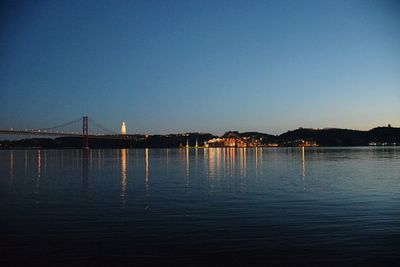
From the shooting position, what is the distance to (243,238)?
30.3 ft

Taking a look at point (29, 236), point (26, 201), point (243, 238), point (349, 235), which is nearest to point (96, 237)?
point (29, 236)

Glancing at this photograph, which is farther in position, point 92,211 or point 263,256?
point 92,211

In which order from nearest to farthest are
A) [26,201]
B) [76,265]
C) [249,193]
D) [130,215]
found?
[76,265]
[130,215]
[26,201]
[249,193]

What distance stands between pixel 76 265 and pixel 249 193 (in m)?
10.8

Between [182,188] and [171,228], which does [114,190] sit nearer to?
[182,188]

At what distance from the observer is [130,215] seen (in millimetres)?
12352

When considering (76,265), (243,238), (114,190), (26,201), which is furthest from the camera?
(114,190)

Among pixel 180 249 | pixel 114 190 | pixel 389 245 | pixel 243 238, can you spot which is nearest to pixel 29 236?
pixel 180 249

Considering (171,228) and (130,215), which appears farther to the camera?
(130,215)

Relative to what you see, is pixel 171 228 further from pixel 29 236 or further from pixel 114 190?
pixel 114 190

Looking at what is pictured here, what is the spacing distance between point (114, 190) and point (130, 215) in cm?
701

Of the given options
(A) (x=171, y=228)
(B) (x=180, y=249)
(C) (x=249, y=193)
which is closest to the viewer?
(B) (x=180, y=249)

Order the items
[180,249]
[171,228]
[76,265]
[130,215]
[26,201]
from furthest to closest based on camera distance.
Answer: [26,201], [130,215], [171,228], [180,249], [76,265]

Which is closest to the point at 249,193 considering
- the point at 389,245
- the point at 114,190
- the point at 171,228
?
the point at 114,190
